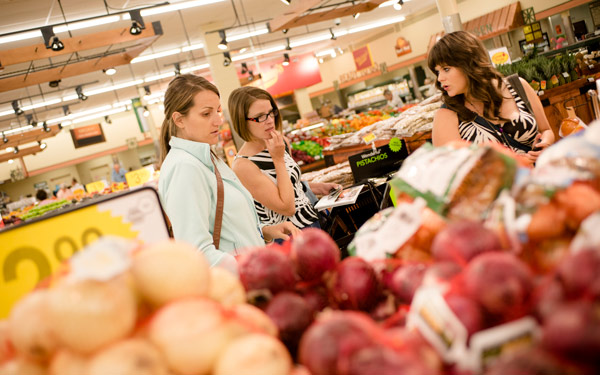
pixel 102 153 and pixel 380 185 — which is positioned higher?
pixel 102 153

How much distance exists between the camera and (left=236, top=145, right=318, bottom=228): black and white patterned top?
284 centimetres

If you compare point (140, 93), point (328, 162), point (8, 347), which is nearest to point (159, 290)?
point (8, 347)

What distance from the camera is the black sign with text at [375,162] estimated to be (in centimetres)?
400

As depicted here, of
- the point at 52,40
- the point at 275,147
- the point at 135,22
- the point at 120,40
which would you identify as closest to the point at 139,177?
the point at 120,40

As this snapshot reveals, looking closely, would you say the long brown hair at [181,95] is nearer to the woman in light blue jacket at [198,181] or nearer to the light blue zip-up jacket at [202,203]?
the woman in light blue jacket at [198,181]

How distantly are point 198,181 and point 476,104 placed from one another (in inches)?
Result: 61.8

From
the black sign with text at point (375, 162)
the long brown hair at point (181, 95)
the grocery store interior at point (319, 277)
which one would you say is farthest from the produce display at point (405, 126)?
the grocery store interior at point (319, 277)

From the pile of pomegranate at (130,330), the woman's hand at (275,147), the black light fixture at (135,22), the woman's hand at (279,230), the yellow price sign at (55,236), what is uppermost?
the black light fixture at (135,22)

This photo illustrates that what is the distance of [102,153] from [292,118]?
9.22 m

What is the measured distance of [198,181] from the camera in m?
1.83

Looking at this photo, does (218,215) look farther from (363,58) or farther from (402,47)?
(363,58)

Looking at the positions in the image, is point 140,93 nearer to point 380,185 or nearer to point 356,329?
point 380,185

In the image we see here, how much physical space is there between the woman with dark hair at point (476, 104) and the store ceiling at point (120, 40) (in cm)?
517

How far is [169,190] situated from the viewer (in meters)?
1.84
